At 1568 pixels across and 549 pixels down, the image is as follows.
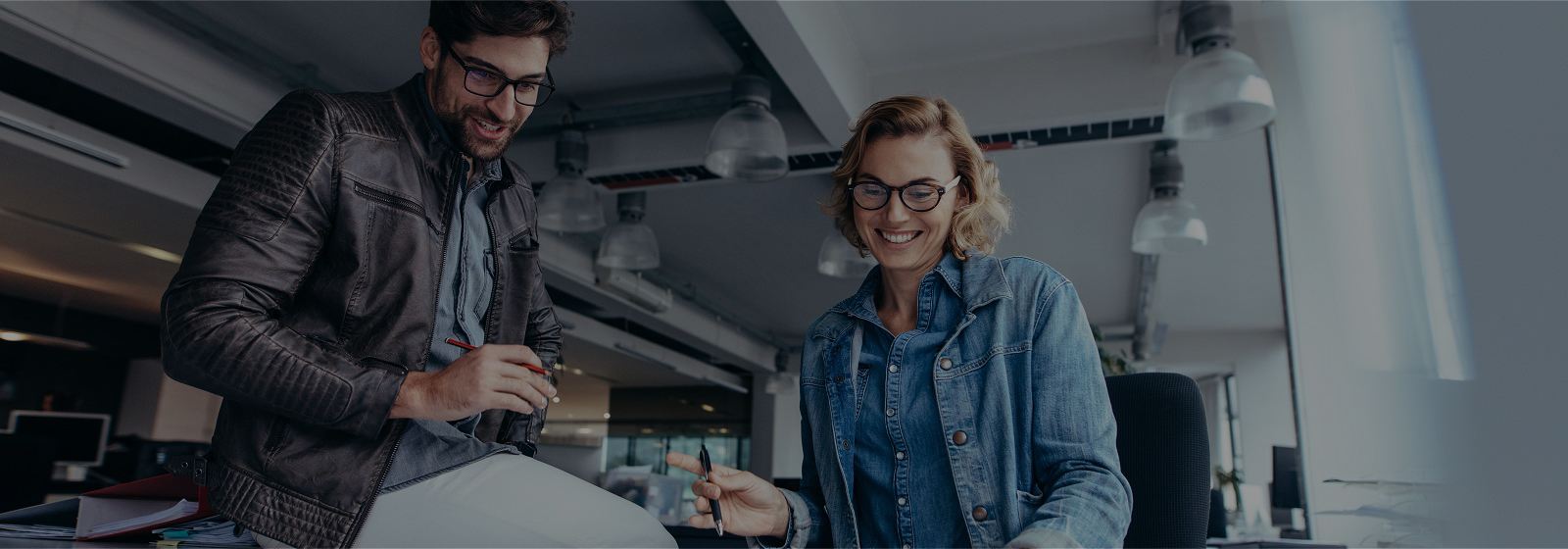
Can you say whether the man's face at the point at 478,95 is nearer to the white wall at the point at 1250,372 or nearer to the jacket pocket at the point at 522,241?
the jacket pocket at the point at 522,241

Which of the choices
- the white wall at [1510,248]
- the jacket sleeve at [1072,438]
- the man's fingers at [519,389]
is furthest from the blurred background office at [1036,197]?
the man's fingers at [519,389]

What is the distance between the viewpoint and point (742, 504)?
132 centimetres

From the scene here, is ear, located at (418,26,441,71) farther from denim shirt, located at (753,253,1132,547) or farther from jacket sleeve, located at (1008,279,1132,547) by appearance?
jacket sleeve, located at (1008,279,1132,547)

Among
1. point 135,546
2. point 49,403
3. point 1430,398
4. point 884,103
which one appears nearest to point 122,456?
point 49,403

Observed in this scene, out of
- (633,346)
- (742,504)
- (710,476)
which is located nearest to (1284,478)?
(742,504)

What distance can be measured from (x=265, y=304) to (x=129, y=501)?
757mm

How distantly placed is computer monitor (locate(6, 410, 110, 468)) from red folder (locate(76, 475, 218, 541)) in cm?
790

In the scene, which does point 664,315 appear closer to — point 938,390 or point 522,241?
point 522,241

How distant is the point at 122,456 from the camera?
8633mm

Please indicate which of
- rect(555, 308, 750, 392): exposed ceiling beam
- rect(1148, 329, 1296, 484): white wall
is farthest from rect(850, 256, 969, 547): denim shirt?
rect(1148, 329, 1296, 484): white wall

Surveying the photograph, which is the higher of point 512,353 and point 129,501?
point 512,353

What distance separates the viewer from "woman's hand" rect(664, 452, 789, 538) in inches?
49.2

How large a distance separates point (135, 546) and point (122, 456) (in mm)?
9084

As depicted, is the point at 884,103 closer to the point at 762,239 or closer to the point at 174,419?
the point at 762,239
